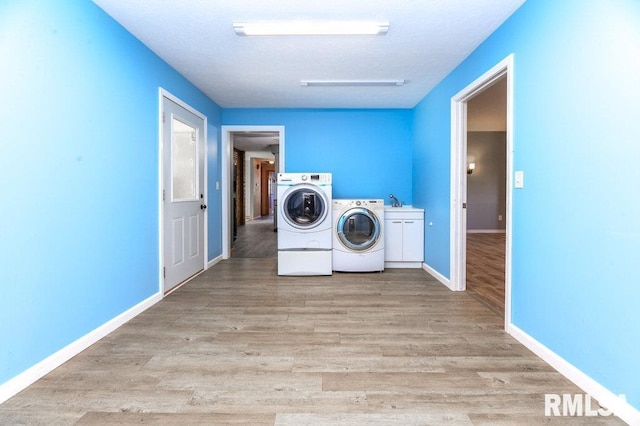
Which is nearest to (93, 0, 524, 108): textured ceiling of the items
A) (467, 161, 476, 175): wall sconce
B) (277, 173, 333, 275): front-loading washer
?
(277, 173, 333, 275): front-loading washer

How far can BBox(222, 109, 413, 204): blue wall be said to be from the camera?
476cm

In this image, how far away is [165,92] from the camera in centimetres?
307

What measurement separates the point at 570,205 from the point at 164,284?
10.5ft

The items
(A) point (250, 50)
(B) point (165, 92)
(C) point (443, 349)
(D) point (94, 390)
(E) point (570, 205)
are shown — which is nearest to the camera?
(D) point (94, 390)

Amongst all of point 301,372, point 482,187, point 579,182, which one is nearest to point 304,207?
point 301,372

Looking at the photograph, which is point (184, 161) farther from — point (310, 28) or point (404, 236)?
point (404, 236)

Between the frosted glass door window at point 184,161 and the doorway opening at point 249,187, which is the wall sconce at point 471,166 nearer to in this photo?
the doorway opening at point 249,187

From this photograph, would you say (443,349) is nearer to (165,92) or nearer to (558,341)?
(558,341)

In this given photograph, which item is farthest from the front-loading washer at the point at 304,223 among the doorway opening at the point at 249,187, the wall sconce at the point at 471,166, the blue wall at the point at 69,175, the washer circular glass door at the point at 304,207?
the wall sconce at the point at 471,166

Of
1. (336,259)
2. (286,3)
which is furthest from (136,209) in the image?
(336,259)

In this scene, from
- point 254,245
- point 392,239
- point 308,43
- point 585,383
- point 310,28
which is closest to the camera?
point 585,383

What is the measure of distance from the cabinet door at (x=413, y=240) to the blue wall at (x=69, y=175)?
2938 millimetres

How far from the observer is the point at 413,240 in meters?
4.23

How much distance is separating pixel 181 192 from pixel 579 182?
3.38 metres
